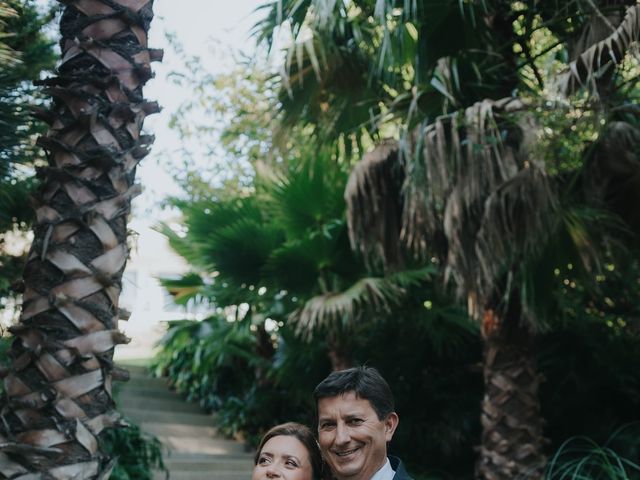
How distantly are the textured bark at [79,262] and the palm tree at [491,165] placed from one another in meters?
2.90

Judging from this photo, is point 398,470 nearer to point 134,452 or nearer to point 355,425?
point 355,425

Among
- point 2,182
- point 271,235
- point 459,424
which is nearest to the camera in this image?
point 2,182

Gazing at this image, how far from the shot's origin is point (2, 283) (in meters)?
7.42

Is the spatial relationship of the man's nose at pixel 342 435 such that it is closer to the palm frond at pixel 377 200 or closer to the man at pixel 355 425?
the man at pixel 355 425

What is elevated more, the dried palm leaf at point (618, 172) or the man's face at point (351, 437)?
the dried palm leaf at point (618, 172)

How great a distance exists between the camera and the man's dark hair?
3102 millimetres

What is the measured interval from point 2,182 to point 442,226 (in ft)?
12.7

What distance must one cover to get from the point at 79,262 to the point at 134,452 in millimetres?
7059

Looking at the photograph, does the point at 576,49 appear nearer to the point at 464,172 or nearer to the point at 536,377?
the point at 464,172

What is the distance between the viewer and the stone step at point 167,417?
1323 centimetres

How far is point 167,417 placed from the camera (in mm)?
13969

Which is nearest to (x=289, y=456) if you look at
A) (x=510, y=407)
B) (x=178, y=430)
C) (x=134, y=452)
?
(x=510, y=407)

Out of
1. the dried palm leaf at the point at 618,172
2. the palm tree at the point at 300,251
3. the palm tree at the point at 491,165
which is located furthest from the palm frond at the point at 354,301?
the dried palm leaf at the point at 618,172

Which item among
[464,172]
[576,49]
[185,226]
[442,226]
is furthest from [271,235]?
[576,49]
